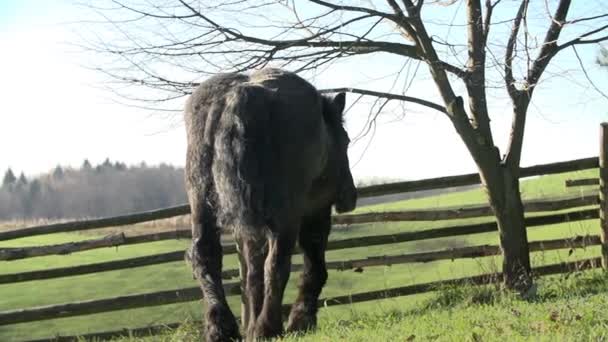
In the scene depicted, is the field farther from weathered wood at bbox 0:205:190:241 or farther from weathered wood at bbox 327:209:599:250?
weathered wood at bbox 0:205:190:241

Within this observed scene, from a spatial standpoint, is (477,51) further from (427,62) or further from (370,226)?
(370,226)

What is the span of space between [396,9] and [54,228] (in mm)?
4383

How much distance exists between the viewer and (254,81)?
526 cm

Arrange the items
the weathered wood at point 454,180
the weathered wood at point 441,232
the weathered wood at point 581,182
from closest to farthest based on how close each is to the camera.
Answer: the weathered wood at point 454,180 → the weathered wood at point 441,232 → the weathered wood at point 581,182

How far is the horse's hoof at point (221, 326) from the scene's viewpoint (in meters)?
4.83

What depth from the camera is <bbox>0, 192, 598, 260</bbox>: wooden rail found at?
27.7 feet

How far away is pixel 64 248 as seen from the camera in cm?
864

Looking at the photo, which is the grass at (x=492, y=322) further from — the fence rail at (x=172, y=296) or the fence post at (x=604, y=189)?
the fence post at (x=604, y=189)

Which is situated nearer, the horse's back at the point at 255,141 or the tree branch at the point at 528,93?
the horse's back at the point at 255,141

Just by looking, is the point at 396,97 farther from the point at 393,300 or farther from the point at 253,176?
the point at 253,176

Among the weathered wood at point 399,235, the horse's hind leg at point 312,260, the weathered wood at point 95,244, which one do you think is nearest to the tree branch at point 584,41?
the weathered wood at point 399,235

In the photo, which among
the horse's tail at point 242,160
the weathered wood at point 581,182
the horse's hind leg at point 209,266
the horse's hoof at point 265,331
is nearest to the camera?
the horse's tail at point 242,160

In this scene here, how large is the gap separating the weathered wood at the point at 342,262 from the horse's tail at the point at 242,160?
11.0 ft

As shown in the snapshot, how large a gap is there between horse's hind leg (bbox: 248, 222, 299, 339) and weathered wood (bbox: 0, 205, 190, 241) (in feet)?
10.7
